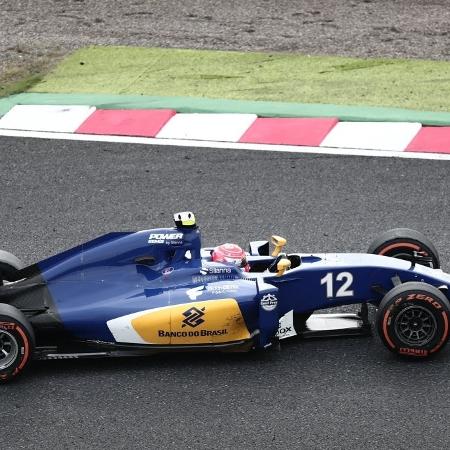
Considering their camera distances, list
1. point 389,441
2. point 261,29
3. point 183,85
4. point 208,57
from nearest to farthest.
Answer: point 389,441 → point 183,85 → point 208,57 → point 261,29

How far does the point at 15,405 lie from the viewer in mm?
8008

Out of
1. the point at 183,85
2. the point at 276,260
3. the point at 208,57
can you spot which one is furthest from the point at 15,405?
the point at 208,57

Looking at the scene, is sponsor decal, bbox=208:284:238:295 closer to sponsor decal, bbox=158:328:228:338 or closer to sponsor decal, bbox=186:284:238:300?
sponsor decal, bbox=186:284:238:300

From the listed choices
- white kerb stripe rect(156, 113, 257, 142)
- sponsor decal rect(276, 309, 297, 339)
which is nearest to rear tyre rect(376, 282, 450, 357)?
sponsor decal rect(276, 309, 297, 339)

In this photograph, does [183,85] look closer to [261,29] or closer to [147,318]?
[261,29]

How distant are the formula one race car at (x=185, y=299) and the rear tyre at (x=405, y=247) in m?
0.33

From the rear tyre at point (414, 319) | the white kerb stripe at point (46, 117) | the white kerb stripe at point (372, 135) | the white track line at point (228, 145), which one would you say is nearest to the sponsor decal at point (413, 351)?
the rear tyre at point (414, 319)

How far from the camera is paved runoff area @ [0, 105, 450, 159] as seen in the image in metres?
12.2

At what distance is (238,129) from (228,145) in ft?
1.19

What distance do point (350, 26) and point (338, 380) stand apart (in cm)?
853

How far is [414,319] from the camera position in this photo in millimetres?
8297

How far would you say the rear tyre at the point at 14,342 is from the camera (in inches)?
316

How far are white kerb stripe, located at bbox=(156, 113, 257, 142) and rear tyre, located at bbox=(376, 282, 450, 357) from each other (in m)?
4.45

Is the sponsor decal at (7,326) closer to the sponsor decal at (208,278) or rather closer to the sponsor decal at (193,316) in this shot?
the sponsor decal at (193,316)
